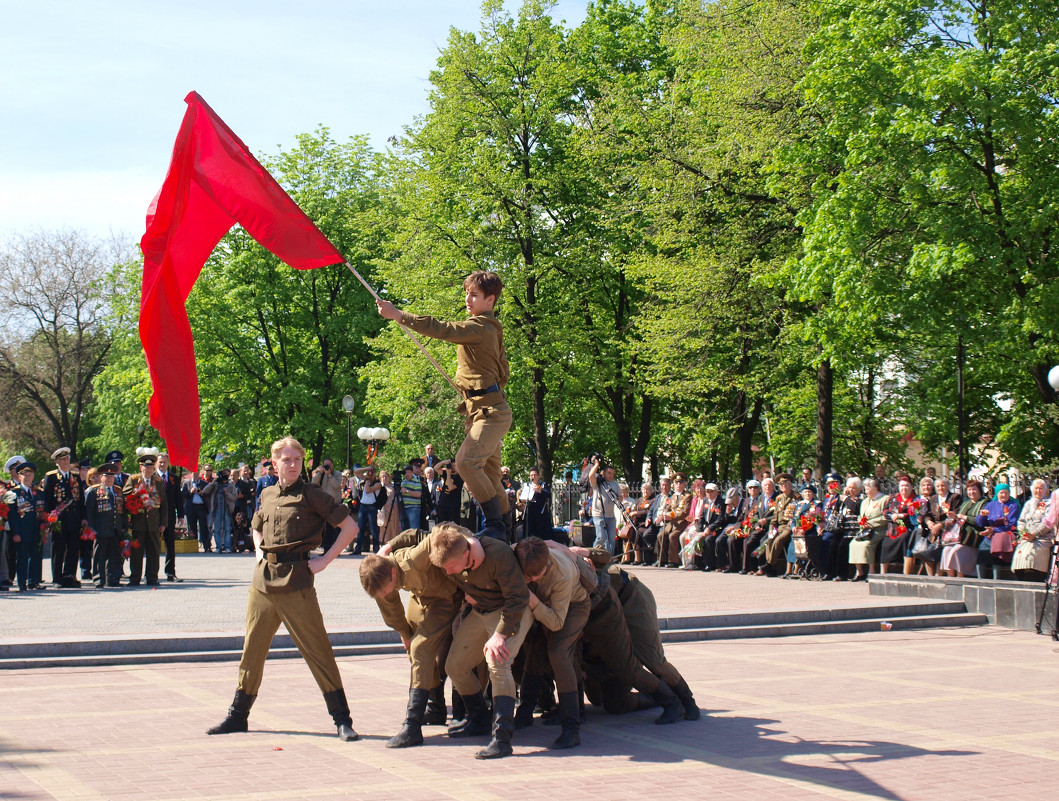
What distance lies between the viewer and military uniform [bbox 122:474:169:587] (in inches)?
745

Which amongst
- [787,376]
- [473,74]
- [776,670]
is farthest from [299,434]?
[776,670]

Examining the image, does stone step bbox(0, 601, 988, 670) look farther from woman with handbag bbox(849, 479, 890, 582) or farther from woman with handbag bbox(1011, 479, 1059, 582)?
woman with handbag bbox(849, 479, 890, 582)

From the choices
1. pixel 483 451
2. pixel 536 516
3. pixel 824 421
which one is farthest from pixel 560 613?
pixel 824 421

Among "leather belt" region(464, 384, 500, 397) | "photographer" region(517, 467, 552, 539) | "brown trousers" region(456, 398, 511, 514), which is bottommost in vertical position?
"photographer" region(517, 467, 552, 539)

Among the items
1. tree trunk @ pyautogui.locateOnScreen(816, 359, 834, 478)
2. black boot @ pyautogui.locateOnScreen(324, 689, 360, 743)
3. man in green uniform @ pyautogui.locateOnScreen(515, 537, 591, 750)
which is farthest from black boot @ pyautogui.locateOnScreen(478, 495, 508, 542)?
tree trunk @ pyautogui.locateOnScreen(816, 359, 834, 478)

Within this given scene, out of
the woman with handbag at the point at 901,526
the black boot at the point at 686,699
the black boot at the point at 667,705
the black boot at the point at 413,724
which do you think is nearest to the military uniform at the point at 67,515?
the black boot at the point at 413,724

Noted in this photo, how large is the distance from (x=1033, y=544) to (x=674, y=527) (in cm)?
966

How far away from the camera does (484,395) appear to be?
9.34m

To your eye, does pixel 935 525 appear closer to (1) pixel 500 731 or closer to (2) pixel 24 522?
(1) pixel 500 731

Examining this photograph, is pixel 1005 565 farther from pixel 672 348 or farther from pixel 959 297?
pixel 672 348

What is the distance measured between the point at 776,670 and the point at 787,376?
23.4 metres

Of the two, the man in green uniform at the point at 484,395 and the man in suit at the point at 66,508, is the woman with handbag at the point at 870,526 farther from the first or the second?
the man in suit at the point at 66,508

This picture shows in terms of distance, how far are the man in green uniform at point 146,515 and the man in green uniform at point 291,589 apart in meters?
11.4

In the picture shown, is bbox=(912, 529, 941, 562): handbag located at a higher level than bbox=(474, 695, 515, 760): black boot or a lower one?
higher
